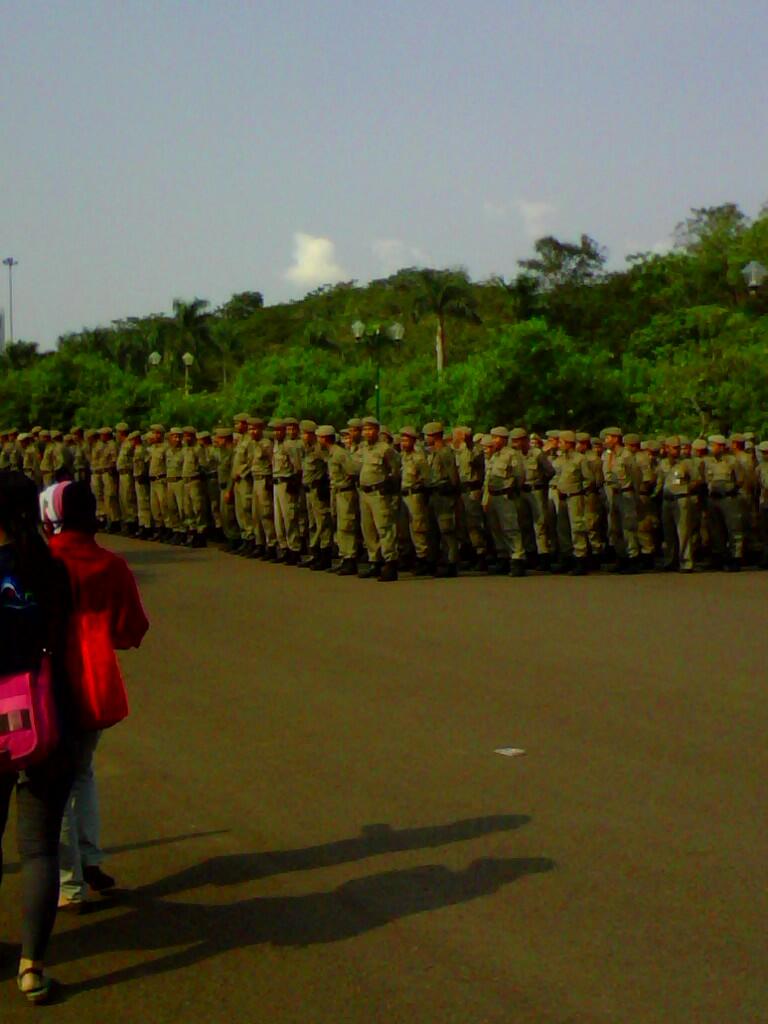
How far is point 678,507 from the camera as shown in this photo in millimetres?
20703

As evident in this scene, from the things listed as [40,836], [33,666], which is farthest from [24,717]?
[40,836]

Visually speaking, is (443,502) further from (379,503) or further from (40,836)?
(40,836)

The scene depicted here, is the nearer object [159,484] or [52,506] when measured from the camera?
[52,506]

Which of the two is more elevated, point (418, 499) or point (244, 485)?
point (244, 485)

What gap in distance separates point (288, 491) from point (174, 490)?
16.0 ft

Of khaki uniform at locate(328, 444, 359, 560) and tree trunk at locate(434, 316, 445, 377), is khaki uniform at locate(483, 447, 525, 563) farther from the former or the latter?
tree trunk at locate(434, 316, 445, 377)

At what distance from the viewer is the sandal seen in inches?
195

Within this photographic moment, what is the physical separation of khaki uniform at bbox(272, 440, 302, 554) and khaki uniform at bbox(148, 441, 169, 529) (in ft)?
16.0

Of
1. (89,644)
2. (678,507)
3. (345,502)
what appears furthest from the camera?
(678,507)

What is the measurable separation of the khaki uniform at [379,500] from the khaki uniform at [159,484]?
7052mm

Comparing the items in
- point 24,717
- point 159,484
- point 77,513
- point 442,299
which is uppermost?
point 442,299

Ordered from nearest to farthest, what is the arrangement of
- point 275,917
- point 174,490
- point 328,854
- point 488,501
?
1. point 275,917
2. point 328,854
3. point 488,501
4. point 174,490

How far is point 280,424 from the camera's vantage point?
2197cm

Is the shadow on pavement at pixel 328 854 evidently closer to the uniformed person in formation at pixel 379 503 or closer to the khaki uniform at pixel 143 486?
the uniformed person in formation at pixel 379 503
